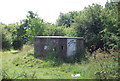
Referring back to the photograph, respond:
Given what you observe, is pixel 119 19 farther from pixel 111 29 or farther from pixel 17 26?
pixel 17 26

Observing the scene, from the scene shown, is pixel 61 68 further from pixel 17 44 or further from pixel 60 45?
pixel 17 44

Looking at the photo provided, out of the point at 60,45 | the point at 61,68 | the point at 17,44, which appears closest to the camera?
the point at 61,68

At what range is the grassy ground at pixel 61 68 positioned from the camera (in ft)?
17.6

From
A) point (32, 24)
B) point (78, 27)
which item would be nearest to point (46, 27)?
point (32, 24)

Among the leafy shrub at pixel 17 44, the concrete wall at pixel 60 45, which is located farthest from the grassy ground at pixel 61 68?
the leafy shrub at pixel 17 44

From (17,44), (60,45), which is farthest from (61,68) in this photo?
(17,44)

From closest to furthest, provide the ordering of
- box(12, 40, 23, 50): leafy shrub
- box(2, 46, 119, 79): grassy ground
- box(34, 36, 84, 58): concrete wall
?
1. box(2, 46, 119, 79): grassy ground
2. box(34, 36, 84, 58): concrete wall
3. box(12, 40, 23, 50): leafy shrub

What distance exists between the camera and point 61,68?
361 inches

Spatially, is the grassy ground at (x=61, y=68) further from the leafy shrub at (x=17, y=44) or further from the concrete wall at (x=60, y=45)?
the leafy shrub at (x=17, y=44)

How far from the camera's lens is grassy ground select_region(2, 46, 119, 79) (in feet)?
17.6

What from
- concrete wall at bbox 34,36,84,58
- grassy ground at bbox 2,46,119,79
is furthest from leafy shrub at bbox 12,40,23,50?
concrete wall at bbox 34,36,84,58

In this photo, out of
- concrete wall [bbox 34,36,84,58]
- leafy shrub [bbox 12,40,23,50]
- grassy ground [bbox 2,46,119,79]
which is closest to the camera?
grassy ground [bbox 2,46,119,79]

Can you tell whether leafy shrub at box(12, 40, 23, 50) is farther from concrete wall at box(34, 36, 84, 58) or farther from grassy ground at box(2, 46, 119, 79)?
concrete wall at box(34, 36, 84, 58)

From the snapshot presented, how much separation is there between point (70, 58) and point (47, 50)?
2.03 m
